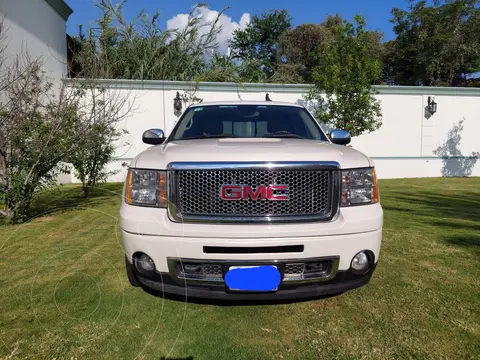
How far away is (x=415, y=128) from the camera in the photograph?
12898 millimetres

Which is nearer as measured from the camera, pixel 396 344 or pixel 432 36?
pixel 396 344

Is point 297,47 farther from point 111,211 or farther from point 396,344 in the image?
point 396,344

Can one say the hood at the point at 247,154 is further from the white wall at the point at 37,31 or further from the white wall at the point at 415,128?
the white wall at the point at 415,128

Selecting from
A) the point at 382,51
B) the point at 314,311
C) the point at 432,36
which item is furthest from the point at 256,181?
the point at 382,51

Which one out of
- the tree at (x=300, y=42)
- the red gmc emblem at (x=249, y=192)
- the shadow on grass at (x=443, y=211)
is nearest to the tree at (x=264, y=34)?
the tree at (x=300, y=42)

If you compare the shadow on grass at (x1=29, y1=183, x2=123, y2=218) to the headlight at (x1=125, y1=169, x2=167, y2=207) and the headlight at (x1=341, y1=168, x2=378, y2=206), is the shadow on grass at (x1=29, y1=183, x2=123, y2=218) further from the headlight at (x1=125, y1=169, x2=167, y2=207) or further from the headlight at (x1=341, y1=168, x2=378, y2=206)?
the headlight at (x1=341, y1=168, x2=378, y2=206)

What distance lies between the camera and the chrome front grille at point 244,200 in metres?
2.19

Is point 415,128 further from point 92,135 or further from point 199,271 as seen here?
point 199,271

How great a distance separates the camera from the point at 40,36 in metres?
9.68

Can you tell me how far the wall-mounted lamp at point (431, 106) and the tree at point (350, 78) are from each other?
3.24m

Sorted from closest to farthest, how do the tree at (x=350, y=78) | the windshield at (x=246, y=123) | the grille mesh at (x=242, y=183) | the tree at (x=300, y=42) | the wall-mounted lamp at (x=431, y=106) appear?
the grille mesh at (x=242, y=183) → the windshield at (x=246, y=123) → the tree at (x=350, y=78) → the wall-mounted lamp at (x=431, y=106) → the tree at (x=300, y=42)

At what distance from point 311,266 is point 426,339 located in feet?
3.08

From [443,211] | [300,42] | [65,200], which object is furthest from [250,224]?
[300,42]

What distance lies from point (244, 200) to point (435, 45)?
25.5 metres
